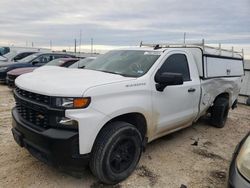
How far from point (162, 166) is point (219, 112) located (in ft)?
9.59

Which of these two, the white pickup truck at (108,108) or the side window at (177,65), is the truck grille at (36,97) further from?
the side window at (177,65)

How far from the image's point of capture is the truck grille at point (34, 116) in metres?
3.07

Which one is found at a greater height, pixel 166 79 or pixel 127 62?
pixel 127 62

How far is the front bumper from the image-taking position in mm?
2922

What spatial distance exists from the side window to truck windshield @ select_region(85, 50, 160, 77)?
0.21m

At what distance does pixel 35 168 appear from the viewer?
379cm

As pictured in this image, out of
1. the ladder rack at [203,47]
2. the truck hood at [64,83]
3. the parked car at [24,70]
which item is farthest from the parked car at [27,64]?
the truck hood at [64,83]

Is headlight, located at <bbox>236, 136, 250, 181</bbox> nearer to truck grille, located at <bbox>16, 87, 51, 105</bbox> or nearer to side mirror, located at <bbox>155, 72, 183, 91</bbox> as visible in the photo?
side mirror, located at <bbox>155, 72, 183, 91</bbox>

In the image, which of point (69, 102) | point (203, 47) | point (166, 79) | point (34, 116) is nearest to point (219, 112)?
point (203, 47)

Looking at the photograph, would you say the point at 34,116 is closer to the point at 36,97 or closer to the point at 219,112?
the point at 36,97

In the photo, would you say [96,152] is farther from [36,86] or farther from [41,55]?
[41,55]

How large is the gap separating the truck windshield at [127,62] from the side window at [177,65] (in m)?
0.21

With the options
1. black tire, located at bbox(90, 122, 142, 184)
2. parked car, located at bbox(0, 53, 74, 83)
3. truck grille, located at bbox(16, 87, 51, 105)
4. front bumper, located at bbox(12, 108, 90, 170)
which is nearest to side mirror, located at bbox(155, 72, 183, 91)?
black tire, located at bbox(90, 122, 142, 184)

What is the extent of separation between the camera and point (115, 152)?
3438 mm
